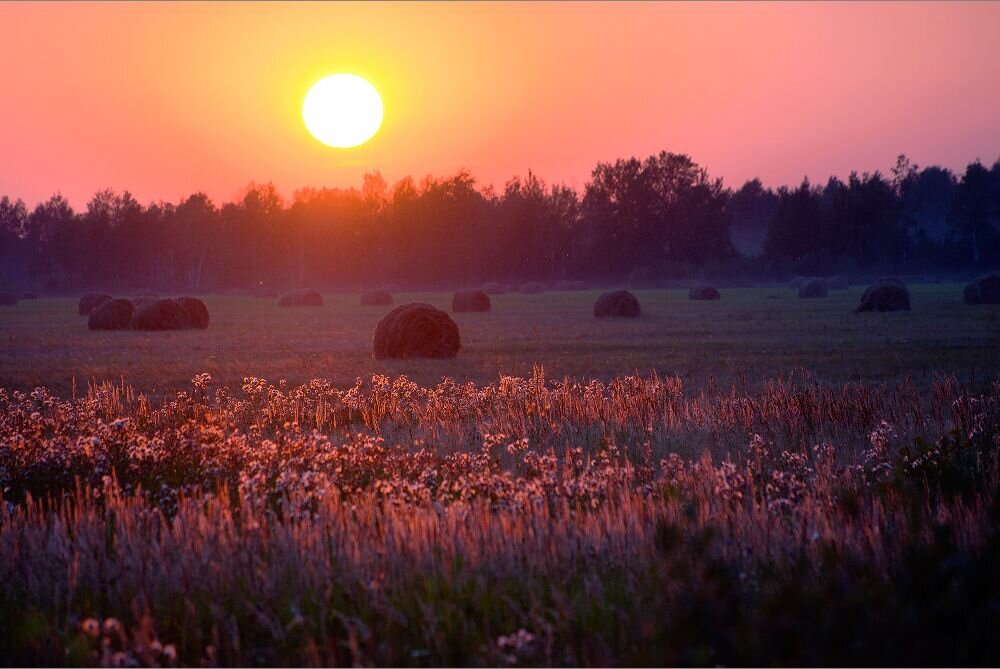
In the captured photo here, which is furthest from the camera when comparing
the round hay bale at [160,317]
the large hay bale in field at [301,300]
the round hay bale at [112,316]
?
the large hay bale in field at [301,300]

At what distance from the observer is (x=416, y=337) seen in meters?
19.7

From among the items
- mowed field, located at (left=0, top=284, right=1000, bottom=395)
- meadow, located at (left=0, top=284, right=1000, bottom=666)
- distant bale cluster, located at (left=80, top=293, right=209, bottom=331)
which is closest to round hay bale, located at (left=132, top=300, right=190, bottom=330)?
distant bale cluster, located at (left=80, top=293, right=209, bottom=331)

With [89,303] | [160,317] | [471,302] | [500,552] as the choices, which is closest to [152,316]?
[160,317]

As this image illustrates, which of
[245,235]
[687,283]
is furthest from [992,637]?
[245,235]

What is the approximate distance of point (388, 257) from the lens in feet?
299

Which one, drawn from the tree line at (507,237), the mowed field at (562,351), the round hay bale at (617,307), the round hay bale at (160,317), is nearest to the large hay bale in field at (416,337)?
the mowed field at (562,351)

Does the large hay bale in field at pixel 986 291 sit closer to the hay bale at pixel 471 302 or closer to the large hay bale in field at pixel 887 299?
the large hay bale in field at pixel 887 299

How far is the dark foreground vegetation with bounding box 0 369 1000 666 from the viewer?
4152 mm

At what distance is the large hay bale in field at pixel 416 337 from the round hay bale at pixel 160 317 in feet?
41.0

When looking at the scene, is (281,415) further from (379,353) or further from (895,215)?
(895,215)

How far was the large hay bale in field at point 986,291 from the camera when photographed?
35.3 metres

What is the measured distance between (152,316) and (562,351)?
1579 centimetres

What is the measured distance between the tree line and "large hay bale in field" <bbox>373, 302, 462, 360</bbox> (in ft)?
217

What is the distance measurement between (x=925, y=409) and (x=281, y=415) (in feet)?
25.3
